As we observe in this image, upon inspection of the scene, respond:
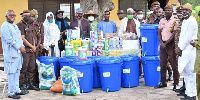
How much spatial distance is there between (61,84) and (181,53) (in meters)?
3.01

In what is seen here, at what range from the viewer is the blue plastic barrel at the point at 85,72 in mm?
8547

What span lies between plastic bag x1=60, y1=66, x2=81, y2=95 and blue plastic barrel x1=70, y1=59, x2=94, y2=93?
0.38 ft

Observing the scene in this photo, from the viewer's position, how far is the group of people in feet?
24.7

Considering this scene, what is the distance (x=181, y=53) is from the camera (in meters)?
7.63

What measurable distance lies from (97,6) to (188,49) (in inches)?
241

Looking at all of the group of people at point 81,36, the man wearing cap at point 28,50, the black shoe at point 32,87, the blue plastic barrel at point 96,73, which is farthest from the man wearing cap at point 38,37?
the blue plastic barrel at point 96,73

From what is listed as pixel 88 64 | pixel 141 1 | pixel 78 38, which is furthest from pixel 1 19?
pixel 88 64

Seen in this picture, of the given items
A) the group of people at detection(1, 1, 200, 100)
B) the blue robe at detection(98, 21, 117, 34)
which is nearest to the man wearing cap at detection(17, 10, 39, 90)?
the group of people at detection(1, 1, 200, 100)

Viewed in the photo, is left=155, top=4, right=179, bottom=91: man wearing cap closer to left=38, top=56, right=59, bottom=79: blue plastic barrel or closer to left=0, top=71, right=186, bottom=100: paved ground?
left=0, top=71, right=186, bottom=100: paved ground

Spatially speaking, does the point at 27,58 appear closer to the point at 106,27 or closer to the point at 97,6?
the point at 106,27

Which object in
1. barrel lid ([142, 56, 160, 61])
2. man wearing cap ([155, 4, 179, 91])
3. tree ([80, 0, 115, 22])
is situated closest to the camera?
man wearing cap ([155, 4, 179, 91])

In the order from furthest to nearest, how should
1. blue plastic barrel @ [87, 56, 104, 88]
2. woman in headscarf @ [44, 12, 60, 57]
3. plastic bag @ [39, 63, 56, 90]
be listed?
1. woman in headscarf @ [44, 12, 60, 57]
2. plastic bag @ [39, 63, 56, 90]
3. blue plastic barrel @ [87, 56, 104, 88]

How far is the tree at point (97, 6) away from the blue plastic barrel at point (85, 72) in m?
4.55

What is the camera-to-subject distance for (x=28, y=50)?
8.94 metres
